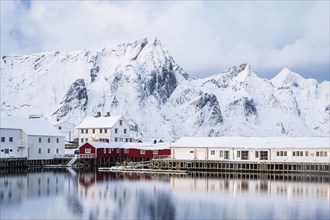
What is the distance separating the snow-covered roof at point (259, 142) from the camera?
225 feet

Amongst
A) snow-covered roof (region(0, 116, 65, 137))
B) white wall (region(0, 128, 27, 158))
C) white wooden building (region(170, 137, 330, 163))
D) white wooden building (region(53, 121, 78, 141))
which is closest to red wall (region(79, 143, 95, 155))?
snow-covered roof (region(0, 116, 65, 137))

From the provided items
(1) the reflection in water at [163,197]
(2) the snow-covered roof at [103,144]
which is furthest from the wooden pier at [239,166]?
(2) the snow-covered roof at [103,144]

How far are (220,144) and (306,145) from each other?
11.6 meters

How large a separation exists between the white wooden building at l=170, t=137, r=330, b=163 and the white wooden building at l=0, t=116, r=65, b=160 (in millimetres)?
19749

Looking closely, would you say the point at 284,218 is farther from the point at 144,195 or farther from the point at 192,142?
the point at 192,142

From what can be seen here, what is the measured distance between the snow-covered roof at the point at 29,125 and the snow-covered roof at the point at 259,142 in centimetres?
2058

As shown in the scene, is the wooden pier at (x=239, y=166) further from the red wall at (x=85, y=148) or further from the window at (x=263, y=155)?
the red wall at (x=85, y=148)

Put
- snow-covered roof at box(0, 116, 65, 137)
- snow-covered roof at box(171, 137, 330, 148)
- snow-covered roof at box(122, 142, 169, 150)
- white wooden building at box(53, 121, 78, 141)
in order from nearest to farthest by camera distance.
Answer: snow-covered roof at box(171, 137, 330, 148) < snow-covered roof at box(0, 116, 65, 137) < snow-covered roof at box(122, 142, 169, 150) < white wooden building at box(53, 121, 78, 141)

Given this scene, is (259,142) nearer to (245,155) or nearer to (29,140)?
(245,155)

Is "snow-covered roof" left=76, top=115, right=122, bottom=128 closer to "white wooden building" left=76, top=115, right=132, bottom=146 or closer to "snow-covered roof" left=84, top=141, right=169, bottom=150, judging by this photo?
"white wooden building" left=76, top=115, right=132, bottom=146

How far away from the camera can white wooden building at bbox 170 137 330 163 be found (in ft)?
223

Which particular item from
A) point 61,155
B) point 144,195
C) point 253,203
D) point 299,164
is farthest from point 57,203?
point 61,155

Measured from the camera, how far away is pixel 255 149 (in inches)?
2803

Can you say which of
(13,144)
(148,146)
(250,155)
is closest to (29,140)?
(13,144)
